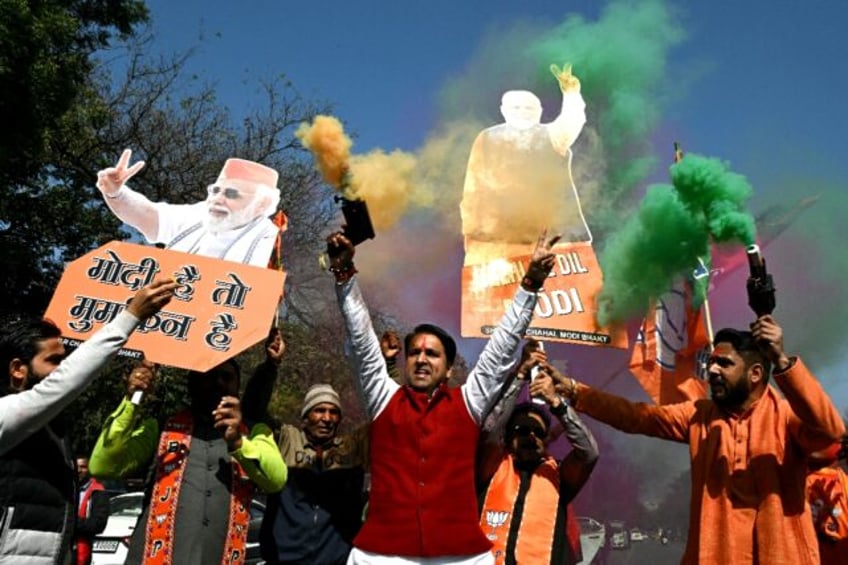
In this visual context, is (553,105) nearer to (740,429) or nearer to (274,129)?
(740,429)

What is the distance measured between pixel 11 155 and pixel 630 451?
30.2 ft

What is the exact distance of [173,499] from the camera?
395 cm

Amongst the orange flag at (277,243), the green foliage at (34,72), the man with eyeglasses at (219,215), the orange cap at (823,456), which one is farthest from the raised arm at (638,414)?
the green foliage at (34,72)

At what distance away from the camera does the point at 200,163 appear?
15664 millimetres

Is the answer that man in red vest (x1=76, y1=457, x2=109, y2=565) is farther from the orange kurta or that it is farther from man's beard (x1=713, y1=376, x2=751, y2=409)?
man's beard (x1=713, y1=376, x2=751, y2=409)

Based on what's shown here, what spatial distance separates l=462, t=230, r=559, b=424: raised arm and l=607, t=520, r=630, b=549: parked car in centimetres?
848

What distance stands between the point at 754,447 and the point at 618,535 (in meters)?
9.73

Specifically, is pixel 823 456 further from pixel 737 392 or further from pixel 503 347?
pixel 503 347

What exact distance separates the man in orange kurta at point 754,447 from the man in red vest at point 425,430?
994mm

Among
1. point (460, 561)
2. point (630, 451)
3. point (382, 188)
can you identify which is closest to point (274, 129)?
point (630, 451)

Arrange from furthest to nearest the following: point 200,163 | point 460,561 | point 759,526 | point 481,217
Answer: point 200,163 → point 481,217 → point 759,526 → point 460,561

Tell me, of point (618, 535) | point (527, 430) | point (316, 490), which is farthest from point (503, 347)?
point (618, 535)

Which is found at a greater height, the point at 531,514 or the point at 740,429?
the point at 740,429

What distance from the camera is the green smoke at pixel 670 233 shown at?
4.74 meters
